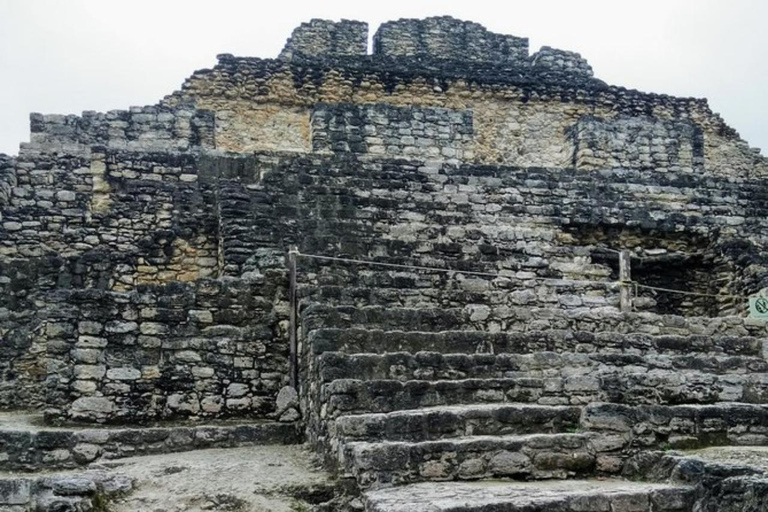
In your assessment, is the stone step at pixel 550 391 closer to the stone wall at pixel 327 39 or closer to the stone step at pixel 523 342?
the stone step at pixel 523 342

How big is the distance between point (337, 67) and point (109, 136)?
5.97m

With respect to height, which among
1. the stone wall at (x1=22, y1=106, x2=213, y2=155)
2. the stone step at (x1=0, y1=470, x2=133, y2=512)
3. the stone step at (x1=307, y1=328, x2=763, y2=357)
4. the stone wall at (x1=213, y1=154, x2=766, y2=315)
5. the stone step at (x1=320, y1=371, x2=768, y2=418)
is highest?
the stone wall at (x1=22, y1=106, x2=213, y2=155)

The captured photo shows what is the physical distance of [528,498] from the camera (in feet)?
19.5

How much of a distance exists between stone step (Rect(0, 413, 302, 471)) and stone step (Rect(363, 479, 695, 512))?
2.53 meters

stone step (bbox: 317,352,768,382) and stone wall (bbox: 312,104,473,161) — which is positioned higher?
stone wall (bbox: 312,104,473,161)

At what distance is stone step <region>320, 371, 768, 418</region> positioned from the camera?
24.6 feet

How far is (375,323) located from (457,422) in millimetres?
2053

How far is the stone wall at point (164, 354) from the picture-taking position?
9.02 m

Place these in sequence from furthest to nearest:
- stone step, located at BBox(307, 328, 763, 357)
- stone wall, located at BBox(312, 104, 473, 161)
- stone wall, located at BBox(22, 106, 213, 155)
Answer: stone wall, located at BBox(312, 104, 473, 161)
stone wall, located at BBox(22, 106, 213, 155)
stone step, located at BBox(307, 328, 763, 357)

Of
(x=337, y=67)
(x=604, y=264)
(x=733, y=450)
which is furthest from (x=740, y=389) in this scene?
(x=337, y=67)

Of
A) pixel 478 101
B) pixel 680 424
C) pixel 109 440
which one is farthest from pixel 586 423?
pixel 478 101

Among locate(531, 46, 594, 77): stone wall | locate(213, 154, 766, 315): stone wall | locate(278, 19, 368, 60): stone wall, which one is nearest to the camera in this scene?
locate(213, 154, 766, 315): stone wall

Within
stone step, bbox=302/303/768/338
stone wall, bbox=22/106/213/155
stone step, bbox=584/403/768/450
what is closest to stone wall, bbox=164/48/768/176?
stone wall, bbox=22/106/213/155

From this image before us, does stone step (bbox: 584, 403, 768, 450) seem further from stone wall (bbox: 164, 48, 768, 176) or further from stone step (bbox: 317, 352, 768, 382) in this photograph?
stone wall (bbox: 164, 48, 768, 176)
